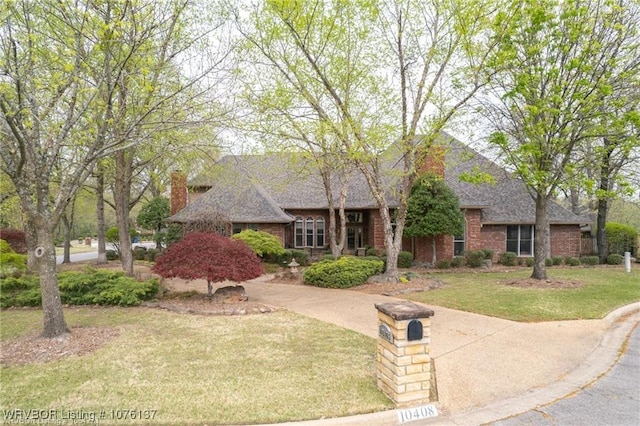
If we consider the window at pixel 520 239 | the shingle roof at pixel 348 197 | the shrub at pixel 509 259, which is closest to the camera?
the shrub at pixel 509 259

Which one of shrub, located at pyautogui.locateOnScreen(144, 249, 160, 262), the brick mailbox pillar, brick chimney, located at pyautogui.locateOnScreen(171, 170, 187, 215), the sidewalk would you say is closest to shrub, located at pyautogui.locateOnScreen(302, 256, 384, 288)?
the sidewalk

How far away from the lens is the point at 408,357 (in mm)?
4742

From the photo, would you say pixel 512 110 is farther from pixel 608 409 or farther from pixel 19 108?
pixel 19 108

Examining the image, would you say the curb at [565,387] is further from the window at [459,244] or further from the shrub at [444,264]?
the window at [459,244]

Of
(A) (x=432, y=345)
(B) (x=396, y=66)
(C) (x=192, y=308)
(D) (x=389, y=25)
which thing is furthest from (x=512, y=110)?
(C) (x=192, y=308)

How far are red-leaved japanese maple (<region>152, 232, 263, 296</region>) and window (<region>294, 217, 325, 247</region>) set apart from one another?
1217 cm

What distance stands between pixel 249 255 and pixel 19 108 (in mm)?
6130

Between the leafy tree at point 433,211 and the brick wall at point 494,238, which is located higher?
the leafy tree at point 433,211

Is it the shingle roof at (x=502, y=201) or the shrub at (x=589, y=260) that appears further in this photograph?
the shingle roof at (x=502, y=201)

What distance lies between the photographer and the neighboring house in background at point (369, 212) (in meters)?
19.6

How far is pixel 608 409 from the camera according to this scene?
4.74 m

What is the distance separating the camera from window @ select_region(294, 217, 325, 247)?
75.2 feet

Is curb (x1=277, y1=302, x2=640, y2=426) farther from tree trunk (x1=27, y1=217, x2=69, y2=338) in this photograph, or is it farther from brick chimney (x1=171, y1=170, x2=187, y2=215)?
brick chimney (x1=171, y1=170, x2=187, y2=215)

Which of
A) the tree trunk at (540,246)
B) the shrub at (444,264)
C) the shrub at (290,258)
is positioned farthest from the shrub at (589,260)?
the shrub at (290,258)
